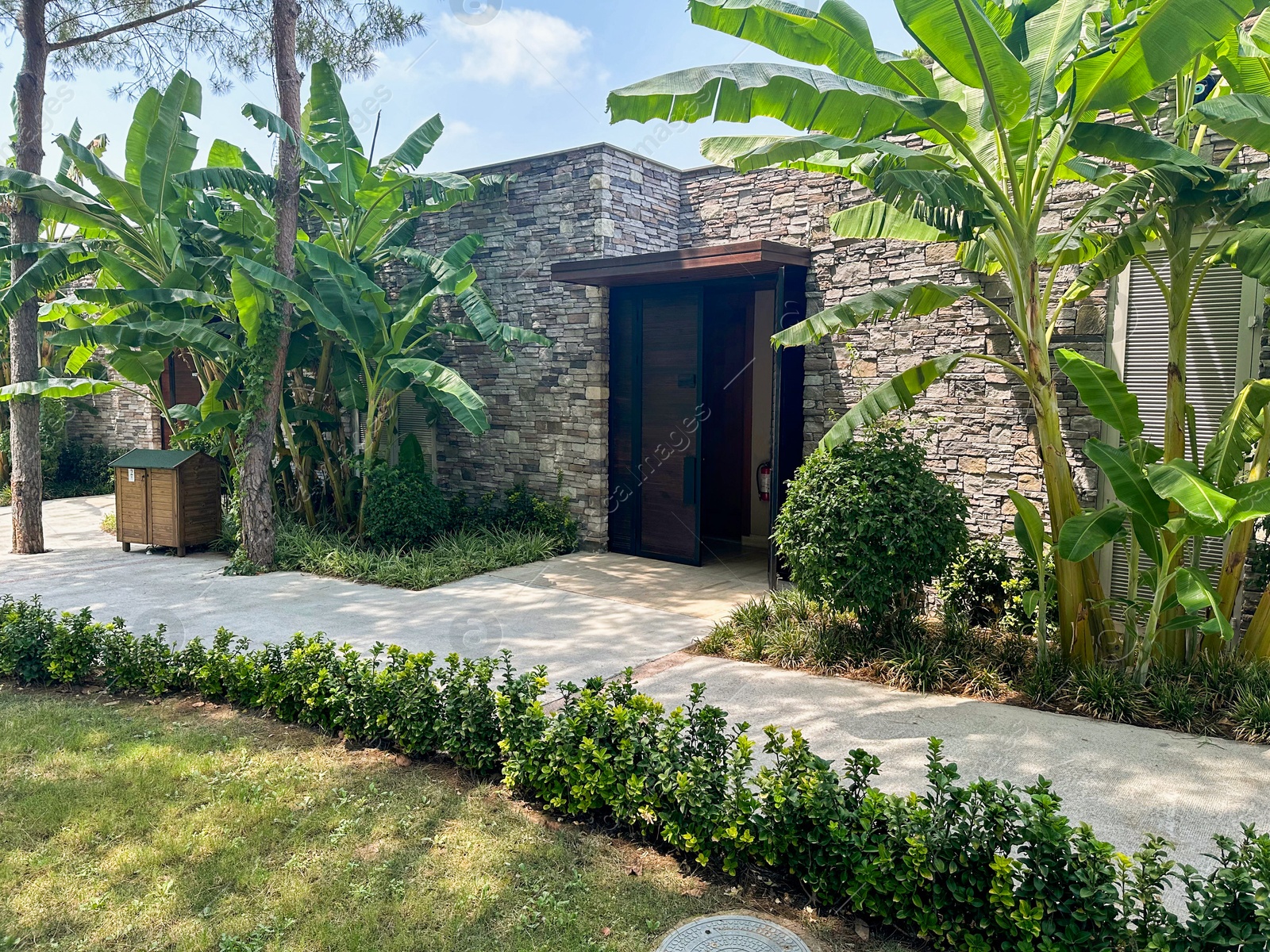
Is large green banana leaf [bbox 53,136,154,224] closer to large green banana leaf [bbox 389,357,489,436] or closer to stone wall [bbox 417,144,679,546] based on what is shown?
large green banana leaf [bbox 389,357,489,436]

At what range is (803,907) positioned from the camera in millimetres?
3186

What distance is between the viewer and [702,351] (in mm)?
9141

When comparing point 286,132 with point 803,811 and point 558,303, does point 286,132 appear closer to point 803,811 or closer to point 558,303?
point 558,303

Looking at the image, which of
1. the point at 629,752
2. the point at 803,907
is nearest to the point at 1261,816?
the point at 803,907

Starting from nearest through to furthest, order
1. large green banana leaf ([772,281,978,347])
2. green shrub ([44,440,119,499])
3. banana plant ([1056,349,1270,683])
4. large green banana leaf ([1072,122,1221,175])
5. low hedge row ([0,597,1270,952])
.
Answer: low hedge row ([0,597,1270,952]) < banana plant ([1056,349,1270,683]) < large green banana leaf ([1072,122,1221,175]) < large green banana leaf ([772,281,978,347]) < green shrub ([44,440,119,499])

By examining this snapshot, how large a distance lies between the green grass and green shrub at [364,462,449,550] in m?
0.16

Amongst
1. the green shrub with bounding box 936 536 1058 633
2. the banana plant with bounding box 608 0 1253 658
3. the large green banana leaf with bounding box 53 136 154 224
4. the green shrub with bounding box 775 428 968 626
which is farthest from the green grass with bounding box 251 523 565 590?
the banana plant with bounding box 608 0 1253 658

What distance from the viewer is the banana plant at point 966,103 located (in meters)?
→ 4.21

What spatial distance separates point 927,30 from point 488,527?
7.51 meters

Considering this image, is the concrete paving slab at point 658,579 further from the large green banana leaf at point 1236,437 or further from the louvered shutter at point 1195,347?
the large green banana leaf at point 1236,437

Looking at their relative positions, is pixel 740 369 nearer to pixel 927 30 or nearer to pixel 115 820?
pixel 927 30

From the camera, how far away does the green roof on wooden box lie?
9992mm

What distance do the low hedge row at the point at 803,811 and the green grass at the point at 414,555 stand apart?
342cm

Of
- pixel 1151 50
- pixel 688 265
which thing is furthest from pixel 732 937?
pixel 688 265
